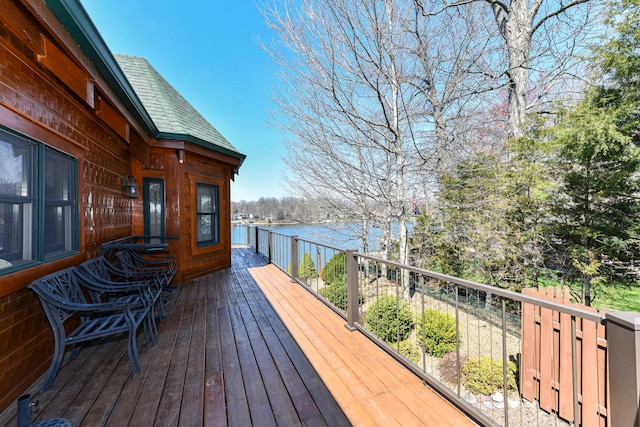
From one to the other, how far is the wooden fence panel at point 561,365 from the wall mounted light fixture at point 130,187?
576 centimetres

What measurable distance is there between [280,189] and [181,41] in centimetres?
516

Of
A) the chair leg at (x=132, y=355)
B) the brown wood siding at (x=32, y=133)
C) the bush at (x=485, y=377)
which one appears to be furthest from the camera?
the bush at (x=485, y=377)

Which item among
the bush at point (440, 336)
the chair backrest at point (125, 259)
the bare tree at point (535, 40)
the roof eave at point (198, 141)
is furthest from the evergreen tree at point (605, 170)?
the chair backrest at point (125, 259)

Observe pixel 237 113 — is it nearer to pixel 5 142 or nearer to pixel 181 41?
pixel 181 41

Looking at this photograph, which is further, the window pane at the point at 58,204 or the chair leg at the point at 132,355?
the window pane at the point at 58,204

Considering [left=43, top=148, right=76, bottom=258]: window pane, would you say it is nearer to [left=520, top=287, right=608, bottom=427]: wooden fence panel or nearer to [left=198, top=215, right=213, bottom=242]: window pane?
[left=198, top=215, right=213, bottom=242]: window pane

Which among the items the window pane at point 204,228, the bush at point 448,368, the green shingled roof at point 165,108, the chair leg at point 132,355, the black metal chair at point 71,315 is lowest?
the bush at point 448,368

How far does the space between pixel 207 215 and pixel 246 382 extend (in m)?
4.41

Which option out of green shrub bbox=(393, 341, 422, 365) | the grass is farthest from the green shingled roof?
the grass

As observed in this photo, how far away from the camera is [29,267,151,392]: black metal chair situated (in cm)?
195

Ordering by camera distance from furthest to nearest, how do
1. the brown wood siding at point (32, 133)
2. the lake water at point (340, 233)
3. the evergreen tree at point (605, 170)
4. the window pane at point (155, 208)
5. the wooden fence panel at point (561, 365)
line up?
1. the lake water at point (340, 233)
2. the window pane at point (155, 208)
3. the evergreen tree at point (605, 170)
4. the wooden fence panel at point (561, 365)
5. the brown wood siding at point (32, 133)

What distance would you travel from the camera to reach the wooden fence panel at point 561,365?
2.35 meters

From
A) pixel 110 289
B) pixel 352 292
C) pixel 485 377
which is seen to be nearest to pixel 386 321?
pixel 485 377

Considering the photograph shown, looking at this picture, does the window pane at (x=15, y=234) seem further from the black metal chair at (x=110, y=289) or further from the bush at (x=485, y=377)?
the bush at (x=485, y=377)
